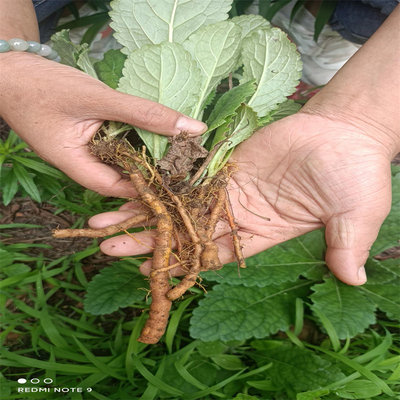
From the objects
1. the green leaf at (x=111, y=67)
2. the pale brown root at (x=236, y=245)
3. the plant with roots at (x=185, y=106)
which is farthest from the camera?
the green leaf at (x=111, y=67)

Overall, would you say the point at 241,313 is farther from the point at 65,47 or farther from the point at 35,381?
the point at 65,47

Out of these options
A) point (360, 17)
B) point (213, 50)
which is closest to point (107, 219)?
point (213, 50)

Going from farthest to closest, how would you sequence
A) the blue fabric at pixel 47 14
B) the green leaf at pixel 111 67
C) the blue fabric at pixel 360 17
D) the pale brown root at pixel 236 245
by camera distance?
the blue fabric at pixel 47 14, the blue fabric at pixel 360 17, the green leaf at pixel 111 67, the pale brown root at pixel 236 245

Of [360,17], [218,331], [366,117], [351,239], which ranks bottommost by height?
[218,331]

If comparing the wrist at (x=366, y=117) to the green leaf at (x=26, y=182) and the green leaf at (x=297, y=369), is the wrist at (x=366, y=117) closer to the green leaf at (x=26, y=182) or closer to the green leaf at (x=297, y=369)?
the green leaf at (x=297, y=369)

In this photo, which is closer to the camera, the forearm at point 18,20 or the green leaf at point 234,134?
the green leaf at point 234,134

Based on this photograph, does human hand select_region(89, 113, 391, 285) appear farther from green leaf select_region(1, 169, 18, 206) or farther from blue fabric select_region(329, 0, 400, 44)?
blue fabric select_region(329, 0, 400, 44)

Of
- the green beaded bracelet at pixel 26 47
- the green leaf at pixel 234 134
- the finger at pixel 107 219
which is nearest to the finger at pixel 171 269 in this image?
the finger at pixel 107 219
